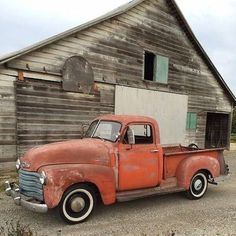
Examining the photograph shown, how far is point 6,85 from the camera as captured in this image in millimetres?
10625

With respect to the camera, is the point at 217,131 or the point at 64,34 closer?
the point at 64,34

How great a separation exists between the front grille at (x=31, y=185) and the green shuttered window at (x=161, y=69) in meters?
10.5

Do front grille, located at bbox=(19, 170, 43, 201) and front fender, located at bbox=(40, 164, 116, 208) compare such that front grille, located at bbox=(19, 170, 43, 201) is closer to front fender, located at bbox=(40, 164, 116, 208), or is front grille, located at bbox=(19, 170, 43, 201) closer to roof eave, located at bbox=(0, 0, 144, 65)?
front fender, located at bbox=(40, 164, 116, 208)

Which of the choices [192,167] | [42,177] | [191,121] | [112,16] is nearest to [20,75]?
[112,16]

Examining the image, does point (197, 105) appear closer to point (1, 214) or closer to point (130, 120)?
point (130, 120)

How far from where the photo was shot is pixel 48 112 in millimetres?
11703

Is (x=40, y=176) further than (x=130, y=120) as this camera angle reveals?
No

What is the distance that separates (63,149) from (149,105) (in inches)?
369

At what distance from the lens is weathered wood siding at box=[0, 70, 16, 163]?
1055cm

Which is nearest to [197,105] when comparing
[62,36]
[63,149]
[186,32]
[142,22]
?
[186,32]

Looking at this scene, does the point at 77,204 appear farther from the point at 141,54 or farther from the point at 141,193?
the point at 141,54

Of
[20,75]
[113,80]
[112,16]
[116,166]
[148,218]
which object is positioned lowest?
[148,218]

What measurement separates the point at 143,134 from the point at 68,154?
6.66ft

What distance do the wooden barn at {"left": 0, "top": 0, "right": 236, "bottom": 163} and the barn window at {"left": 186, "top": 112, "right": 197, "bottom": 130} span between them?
0.05 meters
